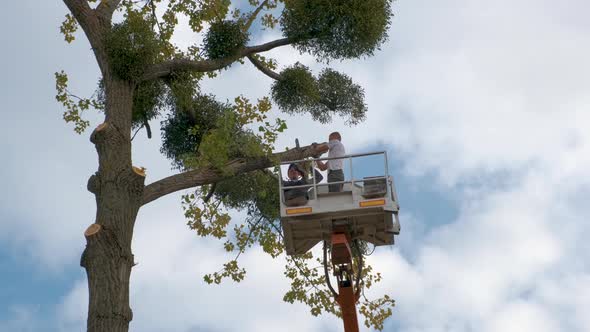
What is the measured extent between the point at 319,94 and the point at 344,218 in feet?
15.8

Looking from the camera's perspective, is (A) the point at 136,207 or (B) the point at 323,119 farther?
(B) the point at 323,119

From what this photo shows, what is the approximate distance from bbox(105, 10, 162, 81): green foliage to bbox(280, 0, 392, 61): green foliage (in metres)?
2.77

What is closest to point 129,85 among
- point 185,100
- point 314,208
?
point 185,100

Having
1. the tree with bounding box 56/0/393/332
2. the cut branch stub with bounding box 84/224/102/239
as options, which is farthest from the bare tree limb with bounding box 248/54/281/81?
the cut branch stub with bounding box 84/224/102/239

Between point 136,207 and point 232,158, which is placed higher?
point 232,158

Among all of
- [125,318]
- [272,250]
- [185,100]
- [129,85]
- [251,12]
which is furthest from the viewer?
[272,250]

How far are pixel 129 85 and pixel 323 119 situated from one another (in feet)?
16.8

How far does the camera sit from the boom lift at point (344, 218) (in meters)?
12.9

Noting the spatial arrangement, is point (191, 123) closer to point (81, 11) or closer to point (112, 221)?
point (81, 11)

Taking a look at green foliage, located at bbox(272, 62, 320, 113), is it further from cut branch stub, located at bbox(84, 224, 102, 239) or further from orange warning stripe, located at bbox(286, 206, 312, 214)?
cut branch stub, located at bbox(84, 224, 102, 239)

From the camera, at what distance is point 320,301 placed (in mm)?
17109

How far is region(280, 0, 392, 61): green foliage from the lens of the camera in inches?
618

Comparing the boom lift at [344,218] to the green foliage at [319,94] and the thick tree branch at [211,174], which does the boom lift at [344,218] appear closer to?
the thick tree branch at [211,174]

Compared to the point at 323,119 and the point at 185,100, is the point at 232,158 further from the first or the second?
the point at 323,119
